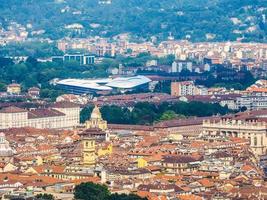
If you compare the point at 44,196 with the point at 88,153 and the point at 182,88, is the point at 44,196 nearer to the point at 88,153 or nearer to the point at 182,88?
the point at 88,153

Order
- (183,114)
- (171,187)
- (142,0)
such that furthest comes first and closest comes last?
(142,0) → (183,114) → (171,187)

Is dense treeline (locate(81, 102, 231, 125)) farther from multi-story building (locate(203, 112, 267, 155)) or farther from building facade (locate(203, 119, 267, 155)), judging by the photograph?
building facade (locate(203, 119, 267, 155))

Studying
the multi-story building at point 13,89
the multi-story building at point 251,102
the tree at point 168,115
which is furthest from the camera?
the multi-story building at point 13,89

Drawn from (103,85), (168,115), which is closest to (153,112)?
(168,115)

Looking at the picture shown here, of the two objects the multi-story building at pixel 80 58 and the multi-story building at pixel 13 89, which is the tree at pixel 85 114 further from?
the multi-story building at pixel 80 58

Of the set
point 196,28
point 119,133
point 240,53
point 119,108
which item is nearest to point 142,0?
point 196,28

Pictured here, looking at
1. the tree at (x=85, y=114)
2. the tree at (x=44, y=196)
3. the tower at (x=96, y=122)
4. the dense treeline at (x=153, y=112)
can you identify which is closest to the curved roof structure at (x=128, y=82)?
the dense treeline at (x=153, y=112)

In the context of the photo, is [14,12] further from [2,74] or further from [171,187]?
[171,187]
